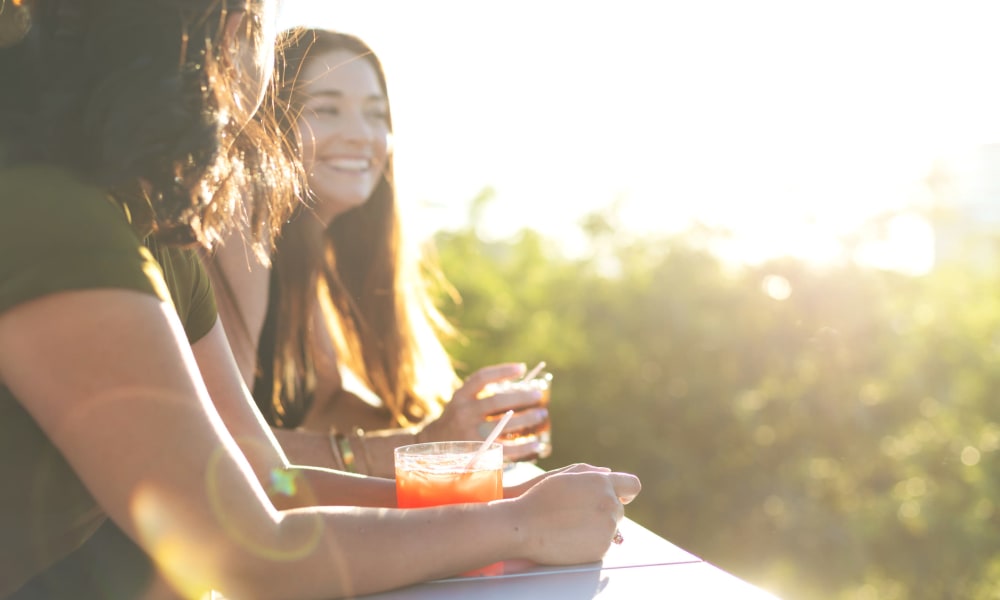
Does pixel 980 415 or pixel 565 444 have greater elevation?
pixel 980 415

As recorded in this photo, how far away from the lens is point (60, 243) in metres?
1.02

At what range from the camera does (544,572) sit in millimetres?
1323

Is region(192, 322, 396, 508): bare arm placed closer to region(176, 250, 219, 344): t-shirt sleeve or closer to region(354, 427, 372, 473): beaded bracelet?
region(176, 250, 219, 344): t-shirt sleeve

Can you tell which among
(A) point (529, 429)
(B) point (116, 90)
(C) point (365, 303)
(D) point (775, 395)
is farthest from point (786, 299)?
(B) point (116, 90)

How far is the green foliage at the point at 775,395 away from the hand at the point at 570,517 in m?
5.24

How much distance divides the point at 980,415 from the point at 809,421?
1.16 meters

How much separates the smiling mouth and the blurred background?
3.42 meters

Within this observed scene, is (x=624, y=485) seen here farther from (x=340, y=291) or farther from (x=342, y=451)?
(x=340, y=291)

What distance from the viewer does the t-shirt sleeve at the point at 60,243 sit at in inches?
39.2

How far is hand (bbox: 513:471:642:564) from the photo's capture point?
Answer: 51.7 inches

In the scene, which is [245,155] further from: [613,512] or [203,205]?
[613,512]

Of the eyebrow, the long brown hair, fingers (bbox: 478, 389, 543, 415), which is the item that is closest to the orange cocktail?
fingers (bbox: 478, 389, 543, 415)

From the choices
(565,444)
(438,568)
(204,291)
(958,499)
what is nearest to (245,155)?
(204,291)

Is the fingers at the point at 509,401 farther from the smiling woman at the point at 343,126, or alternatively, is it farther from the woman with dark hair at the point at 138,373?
the smiling woman at the point at 343,126
